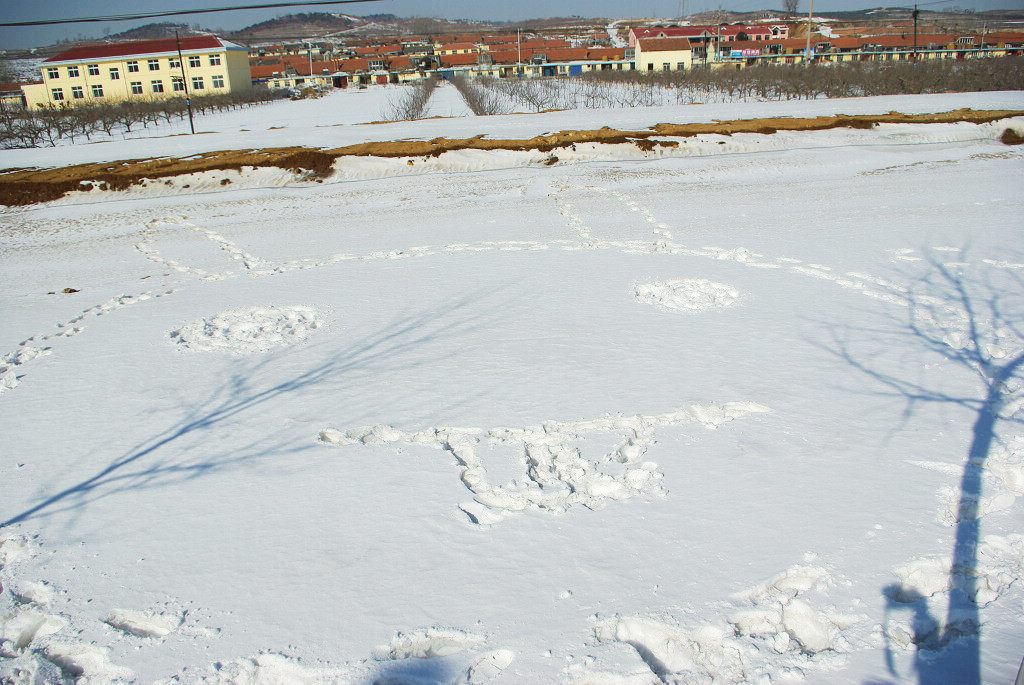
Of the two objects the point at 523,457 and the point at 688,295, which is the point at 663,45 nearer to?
the point at 688,295

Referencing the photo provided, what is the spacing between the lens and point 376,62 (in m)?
67.6

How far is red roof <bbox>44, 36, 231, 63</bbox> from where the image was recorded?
142 ft

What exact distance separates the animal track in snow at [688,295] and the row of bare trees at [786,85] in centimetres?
1679

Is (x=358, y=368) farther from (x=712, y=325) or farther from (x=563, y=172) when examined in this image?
(x=563, y=172)

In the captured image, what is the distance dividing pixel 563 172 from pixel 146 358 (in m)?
7.72

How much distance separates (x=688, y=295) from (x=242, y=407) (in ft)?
13.1

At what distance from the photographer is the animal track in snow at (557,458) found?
328 centimetres

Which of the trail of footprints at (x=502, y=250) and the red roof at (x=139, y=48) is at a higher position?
the red roof at (x=139, y=48)

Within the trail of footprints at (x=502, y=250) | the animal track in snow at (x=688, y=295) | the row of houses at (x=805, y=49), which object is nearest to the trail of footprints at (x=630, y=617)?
the animal track in snow at (x=688, y=295)

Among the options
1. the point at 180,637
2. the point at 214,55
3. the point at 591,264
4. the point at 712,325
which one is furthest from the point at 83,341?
the point at 214,55

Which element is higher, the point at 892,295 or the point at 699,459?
the point at 892,295

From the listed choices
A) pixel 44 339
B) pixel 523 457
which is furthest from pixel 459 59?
pixel 523 457

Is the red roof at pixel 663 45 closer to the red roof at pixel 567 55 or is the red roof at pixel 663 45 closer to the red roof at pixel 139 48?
the red roof at pixel 567 55

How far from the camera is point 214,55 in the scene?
44156 millimetres
